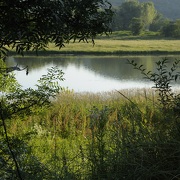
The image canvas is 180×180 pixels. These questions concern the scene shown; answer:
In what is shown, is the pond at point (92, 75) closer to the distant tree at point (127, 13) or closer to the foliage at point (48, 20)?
the foliage at point (48, 20)

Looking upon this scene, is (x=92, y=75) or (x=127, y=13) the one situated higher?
(x=127, y=13)

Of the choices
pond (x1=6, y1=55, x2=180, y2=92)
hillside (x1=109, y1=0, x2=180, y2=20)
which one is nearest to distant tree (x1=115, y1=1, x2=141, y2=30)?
pond (x1=6, y1=55, x2=180, y2=92)

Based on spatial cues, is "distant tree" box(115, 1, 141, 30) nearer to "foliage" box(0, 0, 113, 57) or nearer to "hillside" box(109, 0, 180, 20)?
"hillside" box(109, 0, 180, 20)

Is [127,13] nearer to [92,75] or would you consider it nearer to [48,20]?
[92,75]

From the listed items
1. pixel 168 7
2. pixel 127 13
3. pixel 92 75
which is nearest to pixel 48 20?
pixel 92 75

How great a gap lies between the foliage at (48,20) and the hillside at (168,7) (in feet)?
538

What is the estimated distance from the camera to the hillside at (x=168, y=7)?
167125 mm

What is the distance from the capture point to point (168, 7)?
175m

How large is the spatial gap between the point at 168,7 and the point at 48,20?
7021 inches

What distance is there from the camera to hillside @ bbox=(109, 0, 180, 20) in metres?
167

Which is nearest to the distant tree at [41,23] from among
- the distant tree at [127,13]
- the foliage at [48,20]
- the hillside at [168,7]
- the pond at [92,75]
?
the foliage at [48,20]

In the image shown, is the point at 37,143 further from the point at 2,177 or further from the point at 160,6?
the point at 160,6

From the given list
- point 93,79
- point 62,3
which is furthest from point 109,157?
point 93,79

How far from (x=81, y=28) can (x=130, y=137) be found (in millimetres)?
1065
